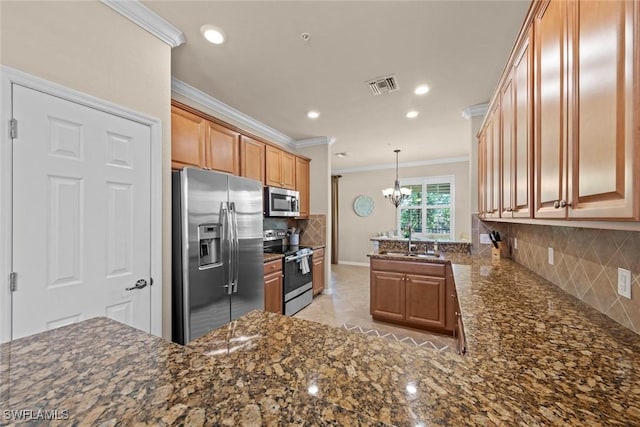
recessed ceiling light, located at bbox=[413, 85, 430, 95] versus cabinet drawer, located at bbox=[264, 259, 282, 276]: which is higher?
recessed ceiling light, located at bbox=[413, 85, 430, 95]

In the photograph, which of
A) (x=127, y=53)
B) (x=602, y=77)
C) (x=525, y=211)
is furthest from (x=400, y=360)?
(x=127, y=53)

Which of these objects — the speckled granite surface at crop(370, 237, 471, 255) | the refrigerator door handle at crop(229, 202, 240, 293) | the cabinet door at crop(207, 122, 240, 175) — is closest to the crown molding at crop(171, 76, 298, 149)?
the cabinet door at crop(207, 122, 240, 175)

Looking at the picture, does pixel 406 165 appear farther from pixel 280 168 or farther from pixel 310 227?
pixel 280 168

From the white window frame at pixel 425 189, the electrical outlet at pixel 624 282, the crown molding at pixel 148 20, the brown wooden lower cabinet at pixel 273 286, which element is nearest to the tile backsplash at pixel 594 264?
the electrical outlet at pixel 624 282

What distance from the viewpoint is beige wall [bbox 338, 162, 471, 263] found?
5984 mm

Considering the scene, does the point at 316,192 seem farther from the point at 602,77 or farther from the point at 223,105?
the point at 602,77

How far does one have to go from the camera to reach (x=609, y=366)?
0.81 m

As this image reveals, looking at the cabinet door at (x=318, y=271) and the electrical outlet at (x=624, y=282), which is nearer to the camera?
the electrical outlet at (x=624, y=282)

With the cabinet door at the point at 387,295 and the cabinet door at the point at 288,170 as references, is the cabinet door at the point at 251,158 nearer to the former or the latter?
the cabinet door at the point at 288,170

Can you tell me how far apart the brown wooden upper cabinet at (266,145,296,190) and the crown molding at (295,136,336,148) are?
0.58 metres

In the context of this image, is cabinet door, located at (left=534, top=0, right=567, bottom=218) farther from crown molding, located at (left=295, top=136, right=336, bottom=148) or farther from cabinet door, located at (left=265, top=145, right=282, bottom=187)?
crown molding, located at (left=295, top=136, right=336, bottom=148)

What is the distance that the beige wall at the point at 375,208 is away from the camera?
5984 mm

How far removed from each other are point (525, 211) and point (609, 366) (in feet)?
2.40

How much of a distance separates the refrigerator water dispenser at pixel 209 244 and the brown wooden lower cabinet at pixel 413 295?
6.16ft
